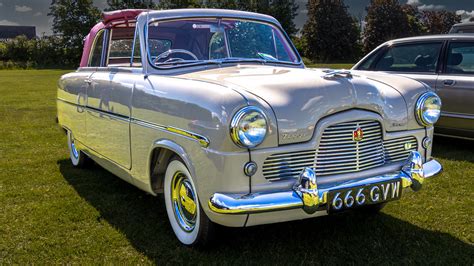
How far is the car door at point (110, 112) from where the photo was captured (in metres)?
3.84

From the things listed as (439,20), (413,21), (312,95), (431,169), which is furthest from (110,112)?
(439,20)

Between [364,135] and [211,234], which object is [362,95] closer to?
[364,135]

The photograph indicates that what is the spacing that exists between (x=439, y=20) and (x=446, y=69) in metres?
74.0

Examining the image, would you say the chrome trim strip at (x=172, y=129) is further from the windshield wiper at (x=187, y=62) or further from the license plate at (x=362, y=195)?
the license plate at (x=362, y=195)

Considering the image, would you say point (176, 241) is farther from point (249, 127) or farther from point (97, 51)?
point (97, 51)

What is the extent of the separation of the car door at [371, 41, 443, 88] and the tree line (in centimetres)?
4776

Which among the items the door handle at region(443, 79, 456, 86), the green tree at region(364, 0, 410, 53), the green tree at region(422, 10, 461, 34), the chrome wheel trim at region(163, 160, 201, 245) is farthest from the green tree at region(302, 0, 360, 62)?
the chrome wheel trim at region(163, 160, 201, 245)

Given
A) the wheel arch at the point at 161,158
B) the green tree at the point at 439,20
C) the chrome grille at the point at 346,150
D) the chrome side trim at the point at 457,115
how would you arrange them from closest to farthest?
the chrome grille at the point at 346,150, the wheel arch at the point at 161,158, the chrome side trim at the point at 457,115, the green tree at the point at 439,20

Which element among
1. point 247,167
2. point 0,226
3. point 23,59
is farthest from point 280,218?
point 23,59

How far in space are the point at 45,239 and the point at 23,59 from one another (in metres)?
53.7

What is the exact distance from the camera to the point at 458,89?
6.09m

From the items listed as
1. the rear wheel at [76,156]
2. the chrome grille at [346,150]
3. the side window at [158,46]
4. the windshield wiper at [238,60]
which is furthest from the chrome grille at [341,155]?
the rear wheel at [76,156]

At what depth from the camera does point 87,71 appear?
5031mm

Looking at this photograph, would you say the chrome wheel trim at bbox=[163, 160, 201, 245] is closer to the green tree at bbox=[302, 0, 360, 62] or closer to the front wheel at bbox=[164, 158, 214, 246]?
the front wheel at bbox=[164, 158, 214, 246]
